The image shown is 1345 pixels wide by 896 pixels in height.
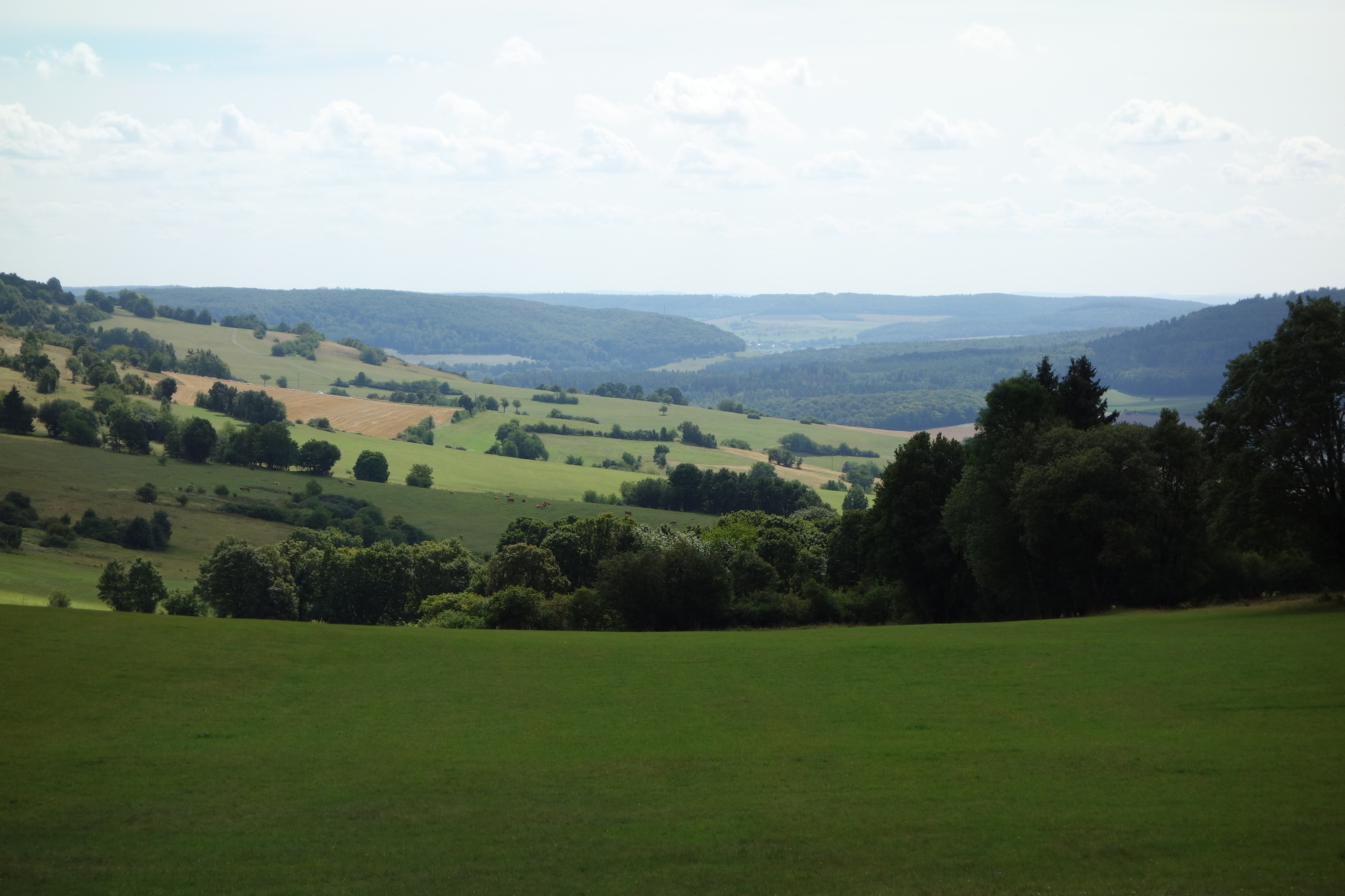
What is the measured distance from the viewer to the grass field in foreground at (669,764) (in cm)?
1781

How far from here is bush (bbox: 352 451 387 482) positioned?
13938cm

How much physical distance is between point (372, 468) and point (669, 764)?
123 meters

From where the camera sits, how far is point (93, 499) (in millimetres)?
109250

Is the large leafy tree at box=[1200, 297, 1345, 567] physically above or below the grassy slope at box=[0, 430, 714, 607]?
above

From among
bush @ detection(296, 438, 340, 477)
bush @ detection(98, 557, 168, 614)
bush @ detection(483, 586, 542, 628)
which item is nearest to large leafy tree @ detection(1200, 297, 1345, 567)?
bush @ detection(483, 586, 542, 628)

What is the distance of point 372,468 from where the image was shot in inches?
5507

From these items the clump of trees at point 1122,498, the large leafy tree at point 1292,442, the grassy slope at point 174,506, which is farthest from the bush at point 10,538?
the large leafy tree at point 1292,442

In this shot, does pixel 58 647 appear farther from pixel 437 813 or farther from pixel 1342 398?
pixel 1342 398

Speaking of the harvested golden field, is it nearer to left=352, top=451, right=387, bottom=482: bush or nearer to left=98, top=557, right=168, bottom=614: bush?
left=352, top=451, right=387, bottom=482: bush

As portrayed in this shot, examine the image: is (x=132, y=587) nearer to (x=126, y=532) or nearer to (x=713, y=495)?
(x=126, y=532)

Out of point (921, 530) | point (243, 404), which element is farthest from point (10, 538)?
point (243, 404)

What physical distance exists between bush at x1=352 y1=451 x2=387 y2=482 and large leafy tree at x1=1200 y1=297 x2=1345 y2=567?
116085 millimetres

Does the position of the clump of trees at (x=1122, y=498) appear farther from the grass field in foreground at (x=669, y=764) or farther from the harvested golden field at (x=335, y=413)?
the harvested golden field at (x=335, y=413)

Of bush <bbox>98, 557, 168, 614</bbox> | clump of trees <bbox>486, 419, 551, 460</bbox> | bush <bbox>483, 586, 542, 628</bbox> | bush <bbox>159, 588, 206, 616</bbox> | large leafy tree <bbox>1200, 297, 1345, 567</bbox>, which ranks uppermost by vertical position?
large leafy tree <bbox>1200, 297, 1345, 567</bbox>
